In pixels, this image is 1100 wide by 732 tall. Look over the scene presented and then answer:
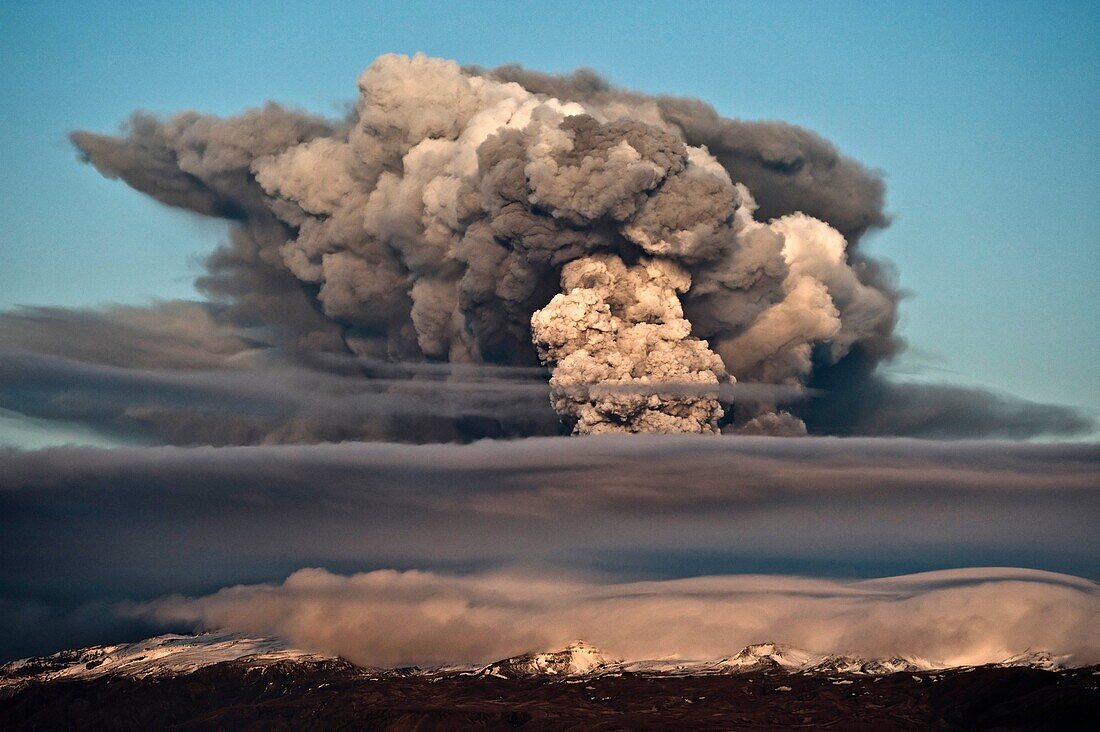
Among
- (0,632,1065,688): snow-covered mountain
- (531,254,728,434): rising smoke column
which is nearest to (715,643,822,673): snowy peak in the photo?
(0,632,1065,688): snow-covered mountain

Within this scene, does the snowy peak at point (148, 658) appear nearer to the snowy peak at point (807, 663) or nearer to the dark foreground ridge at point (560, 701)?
the dark foreground ridge at point (560, 701)

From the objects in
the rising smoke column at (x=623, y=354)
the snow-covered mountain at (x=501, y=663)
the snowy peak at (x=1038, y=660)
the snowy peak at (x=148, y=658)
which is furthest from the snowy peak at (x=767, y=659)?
the rising smoke column at (x=623, y=354)

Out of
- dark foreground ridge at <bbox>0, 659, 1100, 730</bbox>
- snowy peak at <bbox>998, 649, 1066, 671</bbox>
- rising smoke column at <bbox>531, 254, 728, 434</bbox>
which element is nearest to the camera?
rising smoke column at <bbox>531, 254, 728, 434</bbox>

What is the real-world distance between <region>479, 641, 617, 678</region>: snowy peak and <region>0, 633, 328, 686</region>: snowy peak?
24.4 metres

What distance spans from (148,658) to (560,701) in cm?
7224

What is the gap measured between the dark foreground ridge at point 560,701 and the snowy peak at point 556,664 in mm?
2275

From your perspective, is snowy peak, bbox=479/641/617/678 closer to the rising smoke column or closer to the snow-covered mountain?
the snow-covered mountain

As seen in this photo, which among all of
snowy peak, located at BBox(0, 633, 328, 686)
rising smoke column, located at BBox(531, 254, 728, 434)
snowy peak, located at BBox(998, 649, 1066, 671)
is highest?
rising smoke column, located at BBox(531, 254, 728, 434)

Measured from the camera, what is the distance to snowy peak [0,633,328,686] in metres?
166

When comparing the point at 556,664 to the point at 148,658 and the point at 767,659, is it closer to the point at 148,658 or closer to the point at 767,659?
the point at 767,659

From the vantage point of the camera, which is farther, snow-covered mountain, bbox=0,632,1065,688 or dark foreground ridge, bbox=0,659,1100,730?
snow-covered mountain, bbox=0,632,1065,688

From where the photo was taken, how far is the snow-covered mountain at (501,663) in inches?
5507

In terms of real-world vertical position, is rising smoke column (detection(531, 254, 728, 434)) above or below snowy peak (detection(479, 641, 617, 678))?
above

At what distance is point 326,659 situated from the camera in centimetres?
15788
